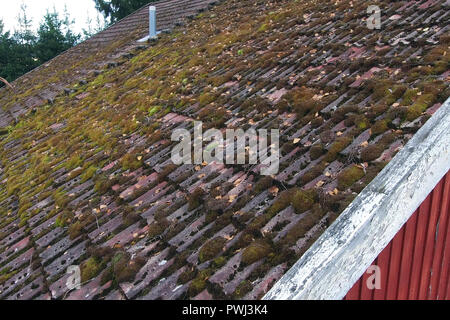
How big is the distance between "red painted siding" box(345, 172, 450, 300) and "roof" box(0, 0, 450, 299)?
30 centimetres

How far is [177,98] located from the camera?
4.32 m

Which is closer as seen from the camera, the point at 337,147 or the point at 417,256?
the point at 417,256

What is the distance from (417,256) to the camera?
78.6 inches

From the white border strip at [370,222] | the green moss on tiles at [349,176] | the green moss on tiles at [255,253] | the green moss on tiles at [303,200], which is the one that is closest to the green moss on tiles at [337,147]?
the green moss on tiles at [349,176]

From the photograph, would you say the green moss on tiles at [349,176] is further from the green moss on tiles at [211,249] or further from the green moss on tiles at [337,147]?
the green moss on tiles at [211,249]

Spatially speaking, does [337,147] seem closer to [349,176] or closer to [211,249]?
[349,176]

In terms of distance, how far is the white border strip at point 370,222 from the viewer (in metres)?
1.43

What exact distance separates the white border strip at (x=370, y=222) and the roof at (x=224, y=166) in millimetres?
270

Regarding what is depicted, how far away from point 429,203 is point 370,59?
159cm

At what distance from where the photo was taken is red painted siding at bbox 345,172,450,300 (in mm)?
1807

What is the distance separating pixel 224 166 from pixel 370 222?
53.5 inches

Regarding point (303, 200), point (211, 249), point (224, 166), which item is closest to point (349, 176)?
point (303, 200)

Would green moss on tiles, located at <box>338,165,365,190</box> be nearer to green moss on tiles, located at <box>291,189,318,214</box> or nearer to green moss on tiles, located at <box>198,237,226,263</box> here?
green moss on tiles, located at <box>291,189,318,214</box>
